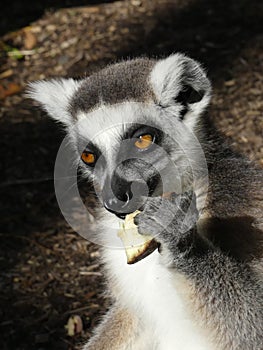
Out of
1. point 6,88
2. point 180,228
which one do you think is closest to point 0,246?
point 6,88

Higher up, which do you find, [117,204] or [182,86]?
[182,86]

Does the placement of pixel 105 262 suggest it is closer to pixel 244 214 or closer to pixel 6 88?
pixel 244 214

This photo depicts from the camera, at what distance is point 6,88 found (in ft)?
25.9

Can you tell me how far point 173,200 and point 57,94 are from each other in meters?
1.37

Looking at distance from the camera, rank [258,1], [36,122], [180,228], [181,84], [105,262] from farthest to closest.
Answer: [258,1]
[36,122]
[105,262]
[181,84]
[180,228]

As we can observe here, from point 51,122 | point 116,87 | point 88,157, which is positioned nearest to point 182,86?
point 116,87

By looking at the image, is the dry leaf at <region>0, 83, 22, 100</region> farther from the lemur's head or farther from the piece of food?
the piece of food

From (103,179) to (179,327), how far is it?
38.9 inches

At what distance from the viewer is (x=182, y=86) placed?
419 cm

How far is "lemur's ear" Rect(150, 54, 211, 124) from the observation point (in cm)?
410

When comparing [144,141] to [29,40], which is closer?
[144,141]

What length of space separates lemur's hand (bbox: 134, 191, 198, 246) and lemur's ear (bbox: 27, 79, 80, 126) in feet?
3.85

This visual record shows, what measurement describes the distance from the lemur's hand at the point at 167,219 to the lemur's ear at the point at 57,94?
3.85ft

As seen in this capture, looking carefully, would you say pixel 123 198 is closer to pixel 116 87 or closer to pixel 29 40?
pixel 116 87
